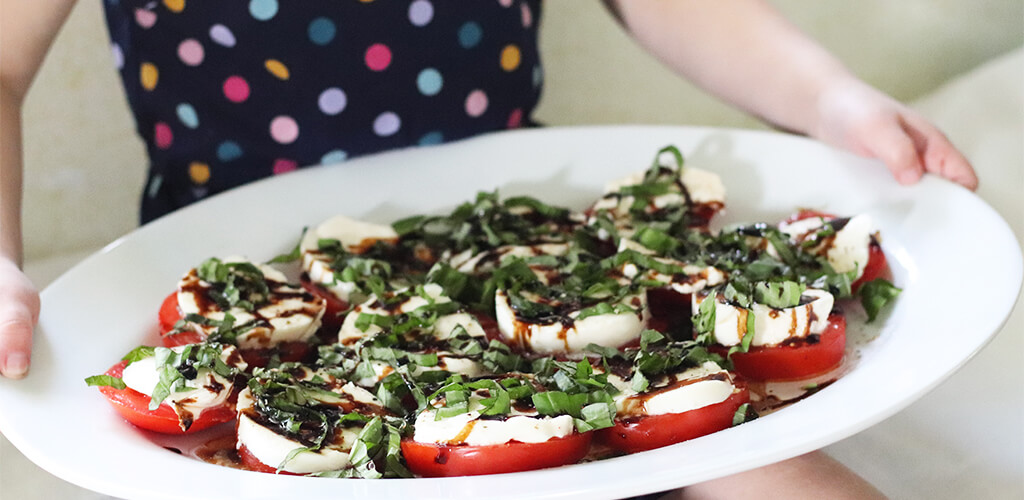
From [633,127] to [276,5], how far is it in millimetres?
459

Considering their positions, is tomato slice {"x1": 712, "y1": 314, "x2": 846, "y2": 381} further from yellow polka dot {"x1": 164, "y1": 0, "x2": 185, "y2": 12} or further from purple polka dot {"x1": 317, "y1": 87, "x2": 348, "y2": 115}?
yellow polka dot {"x1": 164, "y1": 0, "x2": 185, "y2": 12}

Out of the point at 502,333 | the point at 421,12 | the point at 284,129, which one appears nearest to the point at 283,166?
the point at 284,129

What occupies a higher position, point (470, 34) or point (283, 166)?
point (470, 34)

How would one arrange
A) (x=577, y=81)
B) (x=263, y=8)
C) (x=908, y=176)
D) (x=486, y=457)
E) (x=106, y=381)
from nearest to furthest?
(x=486, y=457), (x=106, y=381), (x=908, y=176), (x=263, y=8), (x=577, y=81)

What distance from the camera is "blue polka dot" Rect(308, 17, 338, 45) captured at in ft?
3.60

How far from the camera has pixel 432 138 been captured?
1196 mm

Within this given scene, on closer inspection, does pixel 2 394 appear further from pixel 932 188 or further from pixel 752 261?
pixel 932 188

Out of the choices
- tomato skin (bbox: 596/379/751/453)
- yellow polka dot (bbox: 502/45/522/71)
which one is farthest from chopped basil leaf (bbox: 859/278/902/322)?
yellow polka dot (bbox: 502/45/522/71)

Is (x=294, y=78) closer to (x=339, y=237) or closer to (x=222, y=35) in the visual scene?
(x=222, y=35)

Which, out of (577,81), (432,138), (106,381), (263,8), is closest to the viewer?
(106,381)

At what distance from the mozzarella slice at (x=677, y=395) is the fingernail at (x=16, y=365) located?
45cm

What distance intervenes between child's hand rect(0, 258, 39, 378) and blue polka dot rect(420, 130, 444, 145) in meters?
0.53

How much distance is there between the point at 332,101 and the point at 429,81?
13 cm

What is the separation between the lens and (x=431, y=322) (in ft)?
2.60
